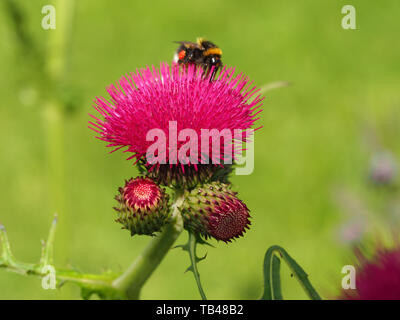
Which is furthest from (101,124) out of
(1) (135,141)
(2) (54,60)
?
(2) (54,60)

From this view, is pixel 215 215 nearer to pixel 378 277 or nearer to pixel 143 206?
pixel 143 206

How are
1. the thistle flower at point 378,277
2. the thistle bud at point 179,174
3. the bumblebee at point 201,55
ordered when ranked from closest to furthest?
the thistle flower at point 378,277, the thistle bud at point 179,174, the bumblebee at point 201,55

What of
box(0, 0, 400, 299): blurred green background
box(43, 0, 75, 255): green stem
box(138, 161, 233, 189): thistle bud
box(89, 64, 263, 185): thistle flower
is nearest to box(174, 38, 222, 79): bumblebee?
box(89, 64, 263, 185): thistle flower

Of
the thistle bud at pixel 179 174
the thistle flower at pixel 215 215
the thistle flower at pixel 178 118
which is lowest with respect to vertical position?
the thistle flower at pixel 215 215

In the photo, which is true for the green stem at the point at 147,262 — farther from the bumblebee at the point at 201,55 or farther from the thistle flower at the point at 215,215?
the bumblebee at the point at 201,55

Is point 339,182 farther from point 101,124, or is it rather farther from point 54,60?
point 101,124

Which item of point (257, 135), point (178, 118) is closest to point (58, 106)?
point (178, 118)

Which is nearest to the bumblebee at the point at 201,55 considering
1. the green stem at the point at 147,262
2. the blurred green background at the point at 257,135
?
the green stem at the point at 147,262
